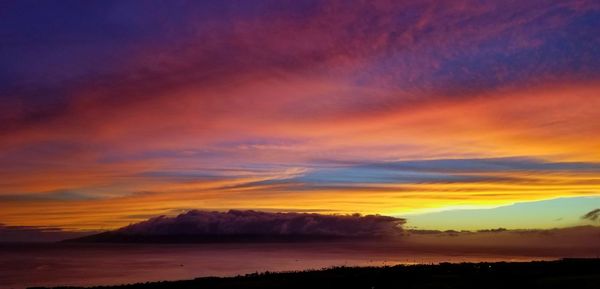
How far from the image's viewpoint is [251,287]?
6181cm

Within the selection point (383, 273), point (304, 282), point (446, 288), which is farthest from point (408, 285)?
point (383, 273)

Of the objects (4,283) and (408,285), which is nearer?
(408,285)

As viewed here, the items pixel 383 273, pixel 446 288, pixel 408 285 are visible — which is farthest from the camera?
pixel 383 273

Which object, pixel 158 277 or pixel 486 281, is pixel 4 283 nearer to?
pixel 158 277

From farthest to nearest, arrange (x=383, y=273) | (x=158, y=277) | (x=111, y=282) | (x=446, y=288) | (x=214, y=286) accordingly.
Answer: (x=158, y=277)
(x=111, y=282)
(x=383, y=273)
(x=214, y=286)
(x=446, y=288)

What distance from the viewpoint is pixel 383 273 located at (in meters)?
75.9

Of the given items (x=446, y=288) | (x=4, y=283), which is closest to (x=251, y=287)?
(x=446, y=288)

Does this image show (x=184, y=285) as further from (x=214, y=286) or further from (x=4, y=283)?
(x=4, y=283)

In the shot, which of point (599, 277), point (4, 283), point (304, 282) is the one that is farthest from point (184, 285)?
point (4, 283)

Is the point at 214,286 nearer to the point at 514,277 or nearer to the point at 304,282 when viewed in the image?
the point at 304,282

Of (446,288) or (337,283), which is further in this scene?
(337,283)

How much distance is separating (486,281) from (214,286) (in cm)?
3025

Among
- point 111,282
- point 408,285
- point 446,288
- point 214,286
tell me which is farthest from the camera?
point 111,282

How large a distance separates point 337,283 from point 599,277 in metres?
27.1
